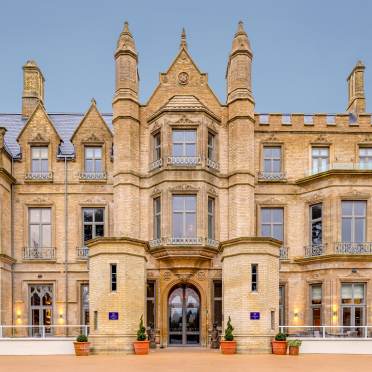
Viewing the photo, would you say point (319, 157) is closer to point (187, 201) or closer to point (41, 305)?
point (187, 201)

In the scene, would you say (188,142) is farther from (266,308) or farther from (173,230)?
(266,308)

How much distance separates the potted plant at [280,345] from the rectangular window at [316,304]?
17.2 feet

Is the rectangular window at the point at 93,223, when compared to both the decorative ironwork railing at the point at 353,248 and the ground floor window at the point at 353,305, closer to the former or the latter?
the decorative ironwork railing at the point at 353,248

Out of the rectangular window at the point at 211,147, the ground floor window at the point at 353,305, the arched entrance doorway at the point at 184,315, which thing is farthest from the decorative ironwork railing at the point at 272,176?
the arched entrance doorway at the point at 184,315

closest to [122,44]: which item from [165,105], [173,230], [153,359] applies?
[165,105]

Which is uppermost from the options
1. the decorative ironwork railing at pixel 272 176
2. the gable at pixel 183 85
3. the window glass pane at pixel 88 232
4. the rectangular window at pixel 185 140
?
the gable at pixel 183 85

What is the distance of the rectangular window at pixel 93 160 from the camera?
1069 inches

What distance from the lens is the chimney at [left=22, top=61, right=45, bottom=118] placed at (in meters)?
31.1

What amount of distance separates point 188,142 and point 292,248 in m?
8.16

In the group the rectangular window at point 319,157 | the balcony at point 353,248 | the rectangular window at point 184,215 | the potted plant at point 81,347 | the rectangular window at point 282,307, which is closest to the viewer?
the potted plant at point 81,347

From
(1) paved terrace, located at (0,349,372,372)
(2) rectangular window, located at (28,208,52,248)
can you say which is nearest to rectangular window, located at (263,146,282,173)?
(1) paved terrace, located at (0,349,372,372)

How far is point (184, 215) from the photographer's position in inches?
976

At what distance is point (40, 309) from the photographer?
25969 millimetres

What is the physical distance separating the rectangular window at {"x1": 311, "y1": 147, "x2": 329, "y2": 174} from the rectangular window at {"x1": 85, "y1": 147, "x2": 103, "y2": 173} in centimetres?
1208
